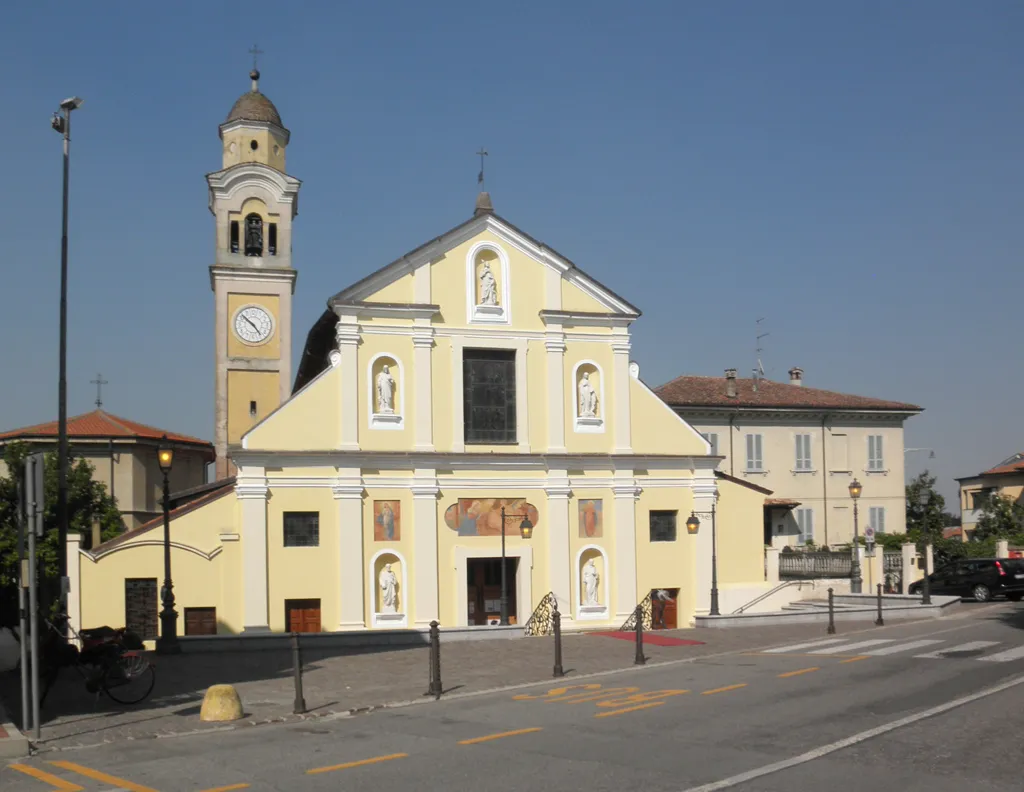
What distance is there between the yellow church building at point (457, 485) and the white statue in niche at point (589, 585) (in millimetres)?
58

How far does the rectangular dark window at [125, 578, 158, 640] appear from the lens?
3059cm

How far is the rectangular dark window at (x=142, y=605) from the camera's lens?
1204 inches

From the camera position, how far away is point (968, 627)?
26266 millimetres

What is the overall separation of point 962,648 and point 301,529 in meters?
17.5

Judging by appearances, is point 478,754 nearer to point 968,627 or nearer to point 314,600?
point 968,627

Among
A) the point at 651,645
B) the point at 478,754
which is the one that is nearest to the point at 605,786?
the point at 478,754

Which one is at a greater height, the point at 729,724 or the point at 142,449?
the point at 142,449

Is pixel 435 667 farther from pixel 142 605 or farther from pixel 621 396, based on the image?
pixel 621 396

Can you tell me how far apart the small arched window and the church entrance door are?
1851 cm

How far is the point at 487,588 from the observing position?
33219 mm

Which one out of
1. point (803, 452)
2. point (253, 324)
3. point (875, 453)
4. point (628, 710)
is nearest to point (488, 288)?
point (253, 324)

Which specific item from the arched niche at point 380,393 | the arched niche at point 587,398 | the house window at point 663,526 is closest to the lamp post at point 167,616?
the arched niche at point 380,393

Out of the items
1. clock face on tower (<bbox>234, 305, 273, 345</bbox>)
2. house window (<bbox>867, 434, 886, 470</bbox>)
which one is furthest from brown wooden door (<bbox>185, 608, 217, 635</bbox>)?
house window (<bbox>867, 434, 886, 470</bbox>)

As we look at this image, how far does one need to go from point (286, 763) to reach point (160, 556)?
2065cm
